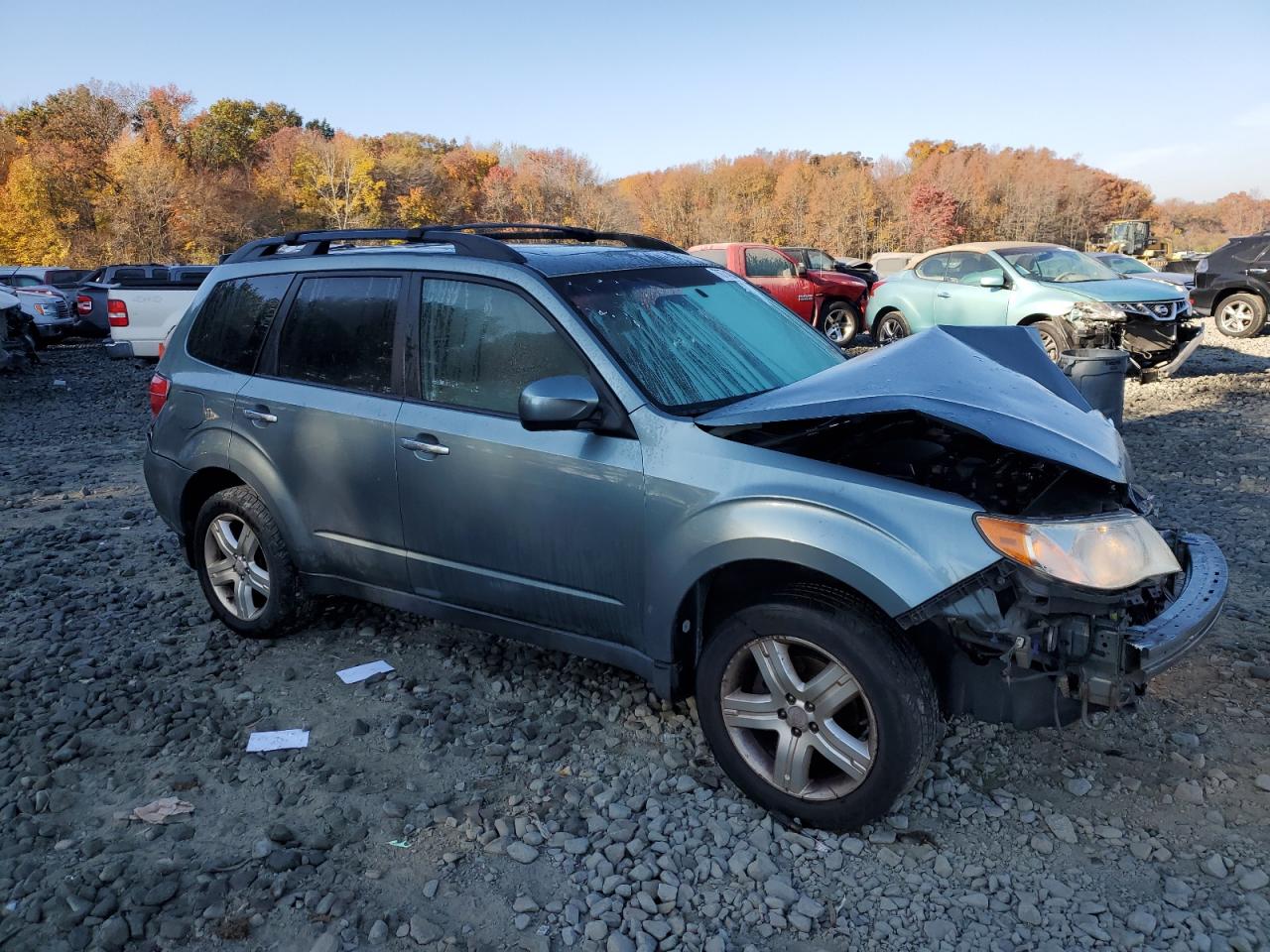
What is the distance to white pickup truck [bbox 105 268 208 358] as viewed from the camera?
48.9 feet

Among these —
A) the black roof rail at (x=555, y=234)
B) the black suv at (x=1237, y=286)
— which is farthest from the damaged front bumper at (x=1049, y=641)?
the black suv at (x=1237, y=286)

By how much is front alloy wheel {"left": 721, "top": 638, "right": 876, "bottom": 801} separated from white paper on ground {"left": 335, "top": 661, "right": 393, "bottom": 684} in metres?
Result: 1.91

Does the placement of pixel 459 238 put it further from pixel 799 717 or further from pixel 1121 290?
pixel 1121 290

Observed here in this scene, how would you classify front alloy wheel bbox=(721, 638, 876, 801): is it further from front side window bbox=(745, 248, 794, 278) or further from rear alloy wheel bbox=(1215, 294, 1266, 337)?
rear alloy wheel bbox=(1215, 294, 1266, 337)

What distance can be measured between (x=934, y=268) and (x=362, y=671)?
38.7ft

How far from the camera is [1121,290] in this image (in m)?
11.6

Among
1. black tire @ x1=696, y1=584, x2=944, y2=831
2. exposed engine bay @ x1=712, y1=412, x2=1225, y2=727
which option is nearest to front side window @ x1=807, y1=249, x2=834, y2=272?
exposed engine bay @ x1=712, y1=412, x2=1225, y2=727

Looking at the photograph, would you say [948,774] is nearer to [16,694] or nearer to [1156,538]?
[1156,538]

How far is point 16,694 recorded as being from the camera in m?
4.09

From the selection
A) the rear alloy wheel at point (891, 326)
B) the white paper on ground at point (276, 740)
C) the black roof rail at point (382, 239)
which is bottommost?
the white paper on ground at point (276, 740)

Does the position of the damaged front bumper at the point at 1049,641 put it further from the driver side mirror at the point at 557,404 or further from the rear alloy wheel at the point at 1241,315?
the rear alloy wheel at the point at 1241,315

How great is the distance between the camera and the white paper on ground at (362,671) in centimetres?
418

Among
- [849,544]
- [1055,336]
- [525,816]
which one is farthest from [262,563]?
[1055,336]

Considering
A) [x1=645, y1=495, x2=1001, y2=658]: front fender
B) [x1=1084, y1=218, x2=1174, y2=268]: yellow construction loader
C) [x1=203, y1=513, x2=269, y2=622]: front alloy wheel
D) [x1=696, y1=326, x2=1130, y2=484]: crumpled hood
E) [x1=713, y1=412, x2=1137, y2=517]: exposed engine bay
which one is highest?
[x1=1084, y1=218, x2=1174, y2=268]: yellow construction loader
